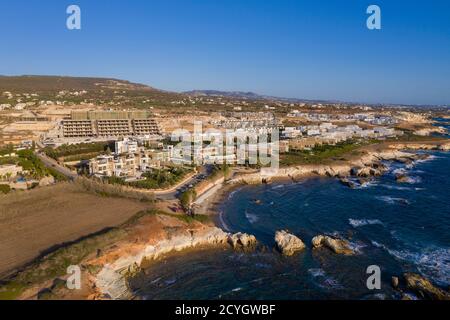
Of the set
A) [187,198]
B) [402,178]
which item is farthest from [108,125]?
[402,178]

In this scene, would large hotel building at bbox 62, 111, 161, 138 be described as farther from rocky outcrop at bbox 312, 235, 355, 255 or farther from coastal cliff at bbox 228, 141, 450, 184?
rocky outcrop at bbox 312, 235, 355, 255

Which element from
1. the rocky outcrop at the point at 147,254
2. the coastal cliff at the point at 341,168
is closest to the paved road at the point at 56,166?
the coastal cliff at the point at 341,168

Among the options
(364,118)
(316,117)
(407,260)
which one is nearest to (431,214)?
(407,260)

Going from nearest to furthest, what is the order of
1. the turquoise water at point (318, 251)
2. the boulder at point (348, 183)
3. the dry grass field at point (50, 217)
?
the turquoise water at point (318, 251), the dry grass field at point (50, 217), the boulder at point (348, 183)

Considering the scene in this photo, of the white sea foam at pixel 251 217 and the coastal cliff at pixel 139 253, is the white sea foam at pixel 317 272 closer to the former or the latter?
the coastal cliff at pixel 139 253

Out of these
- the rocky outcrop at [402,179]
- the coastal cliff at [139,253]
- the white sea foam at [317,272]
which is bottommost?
the white sea foam at [317,272]

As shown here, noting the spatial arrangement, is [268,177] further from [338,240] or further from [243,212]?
[338,240]
